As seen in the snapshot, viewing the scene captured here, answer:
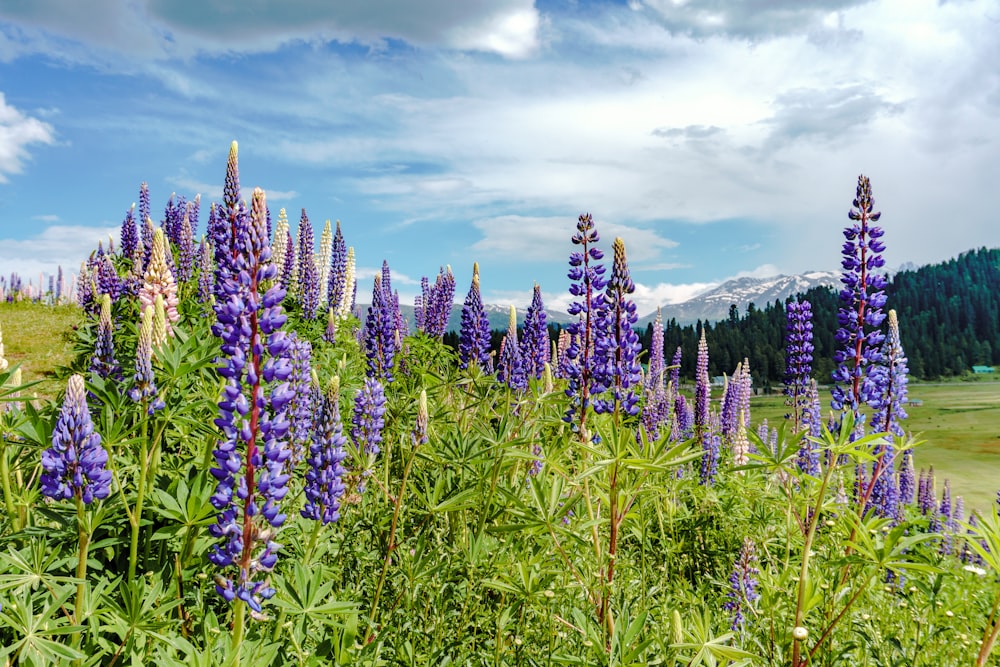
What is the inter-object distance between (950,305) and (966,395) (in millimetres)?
23273

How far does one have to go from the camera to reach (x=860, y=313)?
184 inches

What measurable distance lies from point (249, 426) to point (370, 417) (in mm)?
1920

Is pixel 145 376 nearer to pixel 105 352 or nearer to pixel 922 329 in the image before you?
pixel 105 352

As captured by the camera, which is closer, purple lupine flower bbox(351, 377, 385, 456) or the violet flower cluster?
purple lupine flower bbox(351, 377, 385, 456)

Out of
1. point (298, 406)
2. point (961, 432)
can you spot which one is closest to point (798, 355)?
point (298, 406)

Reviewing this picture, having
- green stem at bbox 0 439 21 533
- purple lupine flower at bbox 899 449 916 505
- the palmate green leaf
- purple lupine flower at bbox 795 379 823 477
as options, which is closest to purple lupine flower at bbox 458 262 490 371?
purple lupine flower at bbox 795 379 823 477

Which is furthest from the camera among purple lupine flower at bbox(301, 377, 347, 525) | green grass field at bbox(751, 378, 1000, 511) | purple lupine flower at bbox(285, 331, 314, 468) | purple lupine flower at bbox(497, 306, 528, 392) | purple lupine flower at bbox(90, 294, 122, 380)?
green grass field at bbox(751, 378, 1000, 511)

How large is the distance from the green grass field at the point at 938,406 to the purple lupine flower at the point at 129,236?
1982 mm

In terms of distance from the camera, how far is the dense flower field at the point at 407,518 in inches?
96.9

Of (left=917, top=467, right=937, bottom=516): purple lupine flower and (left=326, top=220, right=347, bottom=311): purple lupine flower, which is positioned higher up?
(left=326, top=220, right=347, bottom=311): purple lupine flower

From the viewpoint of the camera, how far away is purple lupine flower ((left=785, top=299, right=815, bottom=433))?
6.37m

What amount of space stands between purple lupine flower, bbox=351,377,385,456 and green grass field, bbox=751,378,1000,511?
3135 millimetres

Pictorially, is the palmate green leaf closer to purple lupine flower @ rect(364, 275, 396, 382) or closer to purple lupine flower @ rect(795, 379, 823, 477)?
purple lupine flower @ rect(364, 275, 396, 382)

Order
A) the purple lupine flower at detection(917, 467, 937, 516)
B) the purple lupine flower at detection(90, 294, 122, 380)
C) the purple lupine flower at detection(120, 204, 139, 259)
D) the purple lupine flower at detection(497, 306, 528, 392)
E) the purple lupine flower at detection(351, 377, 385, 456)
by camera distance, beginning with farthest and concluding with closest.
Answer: the purple lupine flower at detection(917, 467, 937, 516) → the purple lupine flower at detection(120, 204, 139, 259) → the purple lupine flower at detection(497, 306, 528, 392) → the purple lupine flower at detection(351, 377, 385, 456) → the purple lupine flower at detection(90, 294, 122, 380)
